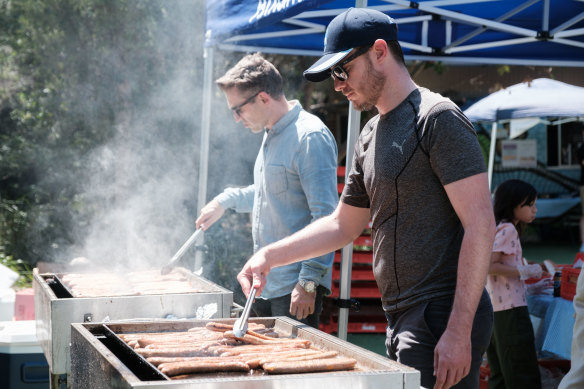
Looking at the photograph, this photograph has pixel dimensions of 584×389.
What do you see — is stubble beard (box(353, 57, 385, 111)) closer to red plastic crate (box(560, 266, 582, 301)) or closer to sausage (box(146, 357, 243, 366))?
sausage (box(146, 357, 243, 366))

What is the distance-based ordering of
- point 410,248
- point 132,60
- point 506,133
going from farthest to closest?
1. point 506,133
2. point 132,60
3. point 410,248

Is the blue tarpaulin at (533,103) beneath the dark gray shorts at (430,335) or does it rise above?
above

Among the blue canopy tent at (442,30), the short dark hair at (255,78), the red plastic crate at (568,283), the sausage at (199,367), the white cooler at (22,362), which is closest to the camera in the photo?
the sausage at (199,367)

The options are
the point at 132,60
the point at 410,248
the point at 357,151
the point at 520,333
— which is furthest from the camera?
the point at 132,60

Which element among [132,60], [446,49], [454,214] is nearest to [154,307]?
[454,214]

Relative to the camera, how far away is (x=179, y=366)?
193cm

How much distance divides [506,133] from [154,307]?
46.9 ft

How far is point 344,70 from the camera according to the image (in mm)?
2422

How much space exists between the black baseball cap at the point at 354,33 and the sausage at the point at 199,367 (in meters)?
1.10

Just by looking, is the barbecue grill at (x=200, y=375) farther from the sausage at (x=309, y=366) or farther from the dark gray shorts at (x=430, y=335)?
the dark gray shorts at (x=430, y=335)

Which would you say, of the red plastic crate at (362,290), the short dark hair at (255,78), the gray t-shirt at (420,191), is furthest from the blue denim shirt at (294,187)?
the red plastic crate at (362,290)

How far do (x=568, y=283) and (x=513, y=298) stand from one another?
0.44m

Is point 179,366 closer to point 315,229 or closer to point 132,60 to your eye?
point 315,229

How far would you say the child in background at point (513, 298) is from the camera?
4757mm
